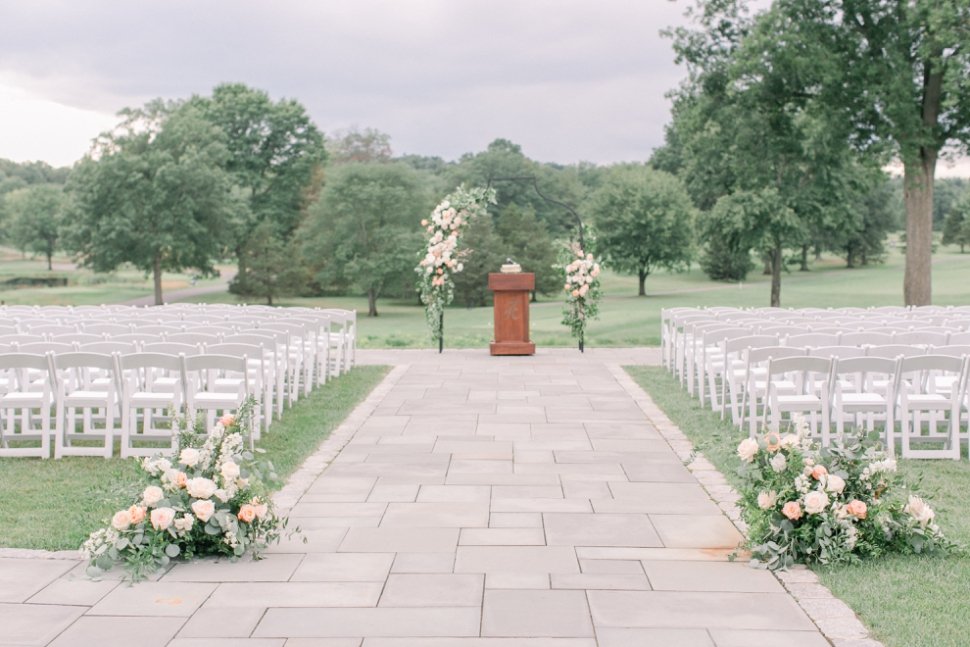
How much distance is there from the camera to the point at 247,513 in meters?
5.41

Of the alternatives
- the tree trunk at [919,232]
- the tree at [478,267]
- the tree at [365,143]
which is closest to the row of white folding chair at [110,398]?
the tree trunk at [919,232]

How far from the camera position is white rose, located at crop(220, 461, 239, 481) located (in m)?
5.46

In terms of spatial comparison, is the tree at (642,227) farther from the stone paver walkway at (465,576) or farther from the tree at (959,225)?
the stone paver walkway at (465,576)

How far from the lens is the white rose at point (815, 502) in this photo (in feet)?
17.7

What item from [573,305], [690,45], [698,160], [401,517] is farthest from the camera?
[698,160]

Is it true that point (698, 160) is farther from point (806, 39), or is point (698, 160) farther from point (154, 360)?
point (154, 360)

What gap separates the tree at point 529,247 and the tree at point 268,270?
1009cm

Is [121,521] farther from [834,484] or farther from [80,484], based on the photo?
[834,484]

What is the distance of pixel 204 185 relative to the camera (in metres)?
47.5

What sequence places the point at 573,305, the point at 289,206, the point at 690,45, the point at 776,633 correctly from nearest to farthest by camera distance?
1. the point at 776,633
2. the point at 573,305
3. the point at 690,45
4. the point at 289,206

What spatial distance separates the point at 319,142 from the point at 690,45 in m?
33.3

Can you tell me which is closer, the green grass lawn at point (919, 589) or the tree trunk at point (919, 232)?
the green grass lawn at point (919, 589)

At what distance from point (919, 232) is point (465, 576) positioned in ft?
76.4

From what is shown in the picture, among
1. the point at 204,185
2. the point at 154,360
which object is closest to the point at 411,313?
the point at 204,185
